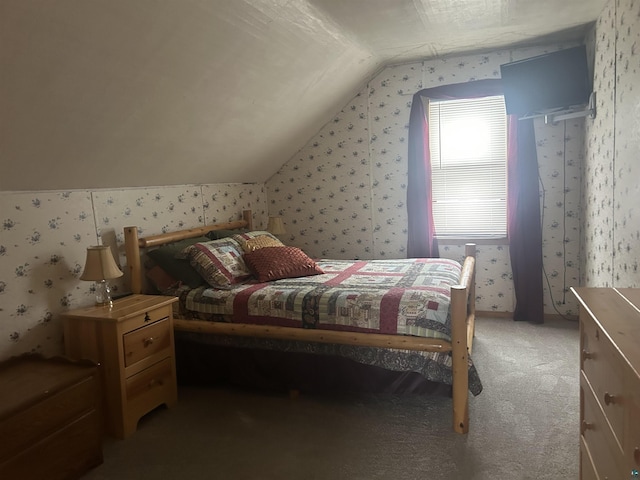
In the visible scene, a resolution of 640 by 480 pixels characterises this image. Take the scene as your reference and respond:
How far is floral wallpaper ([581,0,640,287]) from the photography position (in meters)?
2.40

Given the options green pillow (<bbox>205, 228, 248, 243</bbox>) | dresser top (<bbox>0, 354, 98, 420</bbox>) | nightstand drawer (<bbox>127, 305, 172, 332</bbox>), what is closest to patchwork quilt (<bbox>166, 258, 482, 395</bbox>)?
nightstand drawer (<bbox>127, 305, 172, 332</bbox>)

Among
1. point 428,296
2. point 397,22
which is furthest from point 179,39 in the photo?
point 428,296

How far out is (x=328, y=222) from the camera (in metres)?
4.83

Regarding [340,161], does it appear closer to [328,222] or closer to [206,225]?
[328,222]

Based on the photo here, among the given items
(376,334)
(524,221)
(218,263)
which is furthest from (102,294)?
(524,221)

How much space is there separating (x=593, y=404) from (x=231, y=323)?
2051 millimetres

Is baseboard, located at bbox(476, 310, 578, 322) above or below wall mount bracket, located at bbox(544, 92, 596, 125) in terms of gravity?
below

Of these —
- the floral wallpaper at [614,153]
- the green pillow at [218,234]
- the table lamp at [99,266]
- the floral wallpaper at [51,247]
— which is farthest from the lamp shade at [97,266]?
the floral wallpaper at [614,153]

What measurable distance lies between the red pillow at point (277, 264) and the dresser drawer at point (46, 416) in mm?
1344

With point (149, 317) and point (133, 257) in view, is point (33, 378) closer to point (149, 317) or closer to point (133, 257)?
point (149, 317)

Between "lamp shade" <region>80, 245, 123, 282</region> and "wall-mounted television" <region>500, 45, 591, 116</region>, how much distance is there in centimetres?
337

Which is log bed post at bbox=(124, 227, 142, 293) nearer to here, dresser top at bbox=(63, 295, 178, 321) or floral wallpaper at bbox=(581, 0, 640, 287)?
dresser top at bbox=(63, 295, 178, 321)

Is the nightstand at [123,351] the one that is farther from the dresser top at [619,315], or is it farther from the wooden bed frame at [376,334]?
the dresser top at [619,315]

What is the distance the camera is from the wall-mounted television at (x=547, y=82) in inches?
142
